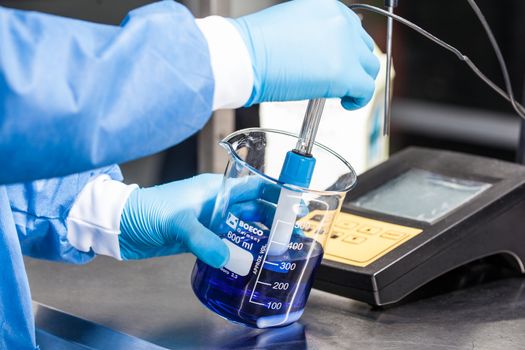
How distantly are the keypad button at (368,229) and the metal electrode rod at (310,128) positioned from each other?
0.75 feet

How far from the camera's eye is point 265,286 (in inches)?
32.7

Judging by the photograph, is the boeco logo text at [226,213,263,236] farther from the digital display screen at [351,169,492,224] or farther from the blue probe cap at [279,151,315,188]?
the digital display screen at [351,169,492,224]

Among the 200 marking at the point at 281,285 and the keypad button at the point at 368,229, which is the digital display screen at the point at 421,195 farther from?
the 200 marking at the point at 281,285

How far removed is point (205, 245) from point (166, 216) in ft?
0.40

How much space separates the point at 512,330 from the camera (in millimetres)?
911

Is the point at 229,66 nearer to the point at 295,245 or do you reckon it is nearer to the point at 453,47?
the point at 295,245

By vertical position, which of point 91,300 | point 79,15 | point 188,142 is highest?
point 79,15

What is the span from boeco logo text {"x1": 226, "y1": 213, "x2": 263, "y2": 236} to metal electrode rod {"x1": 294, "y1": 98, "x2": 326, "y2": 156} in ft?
0.29

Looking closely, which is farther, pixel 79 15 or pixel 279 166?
pixel 79 15

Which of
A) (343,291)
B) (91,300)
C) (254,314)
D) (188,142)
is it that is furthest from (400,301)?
(188,142)

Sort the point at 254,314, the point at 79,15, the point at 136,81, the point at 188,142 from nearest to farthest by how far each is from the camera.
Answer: the point at 136,81
the point at 254,314
the point at 79,15
the point at 188,142

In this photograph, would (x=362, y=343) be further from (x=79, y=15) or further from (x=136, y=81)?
(x=79, y=15)

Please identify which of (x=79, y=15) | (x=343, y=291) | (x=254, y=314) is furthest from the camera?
(x=79, y=15)

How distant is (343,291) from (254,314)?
0.48ft
